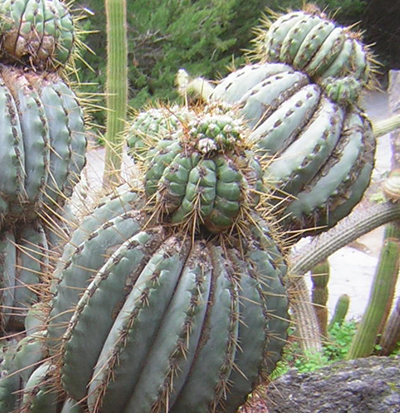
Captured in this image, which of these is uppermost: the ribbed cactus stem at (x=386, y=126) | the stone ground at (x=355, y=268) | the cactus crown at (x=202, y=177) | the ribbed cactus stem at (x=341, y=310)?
the stone ground at (x=355, y=268)

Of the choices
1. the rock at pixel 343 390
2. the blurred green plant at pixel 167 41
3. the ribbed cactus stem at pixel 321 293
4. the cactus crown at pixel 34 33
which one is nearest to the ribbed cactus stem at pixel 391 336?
the ribbed cactus stem at pixel 321 293

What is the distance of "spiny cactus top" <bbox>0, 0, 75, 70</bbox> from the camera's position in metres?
1.72

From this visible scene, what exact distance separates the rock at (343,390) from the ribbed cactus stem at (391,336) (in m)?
1.92

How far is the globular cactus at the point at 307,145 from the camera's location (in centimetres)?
187

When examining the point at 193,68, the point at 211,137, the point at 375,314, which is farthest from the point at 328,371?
the point at 193,68

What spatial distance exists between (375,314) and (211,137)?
8.64 feet

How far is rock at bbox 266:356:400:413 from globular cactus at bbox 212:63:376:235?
40cm

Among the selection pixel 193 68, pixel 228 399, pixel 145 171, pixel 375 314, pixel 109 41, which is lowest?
pixel 228 399

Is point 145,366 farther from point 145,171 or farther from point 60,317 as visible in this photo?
point 145,171

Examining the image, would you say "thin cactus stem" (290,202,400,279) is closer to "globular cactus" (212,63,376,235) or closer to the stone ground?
"globular cactus" (212,63,376,235)

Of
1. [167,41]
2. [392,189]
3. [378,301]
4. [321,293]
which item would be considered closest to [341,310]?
[321,293]

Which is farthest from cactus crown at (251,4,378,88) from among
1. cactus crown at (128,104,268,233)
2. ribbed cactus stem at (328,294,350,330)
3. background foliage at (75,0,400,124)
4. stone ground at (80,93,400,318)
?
background foliage at (75,0,400,124)

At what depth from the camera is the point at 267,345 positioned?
1.36 meters

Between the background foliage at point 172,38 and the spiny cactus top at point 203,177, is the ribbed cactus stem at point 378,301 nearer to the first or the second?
the spiny cactus top at point 203,177
